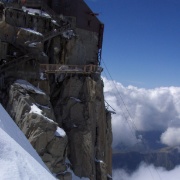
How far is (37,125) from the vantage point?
1097 inches


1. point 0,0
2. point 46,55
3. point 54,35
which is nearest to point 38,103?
point 46,55

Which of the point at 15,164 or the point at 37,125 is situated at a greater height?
the point at 15,164

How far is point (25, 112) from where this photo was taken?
28.6 meters

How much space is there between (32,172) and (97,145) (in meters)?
31.2

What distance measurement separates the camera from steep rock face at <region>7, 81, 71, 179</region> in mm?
27844

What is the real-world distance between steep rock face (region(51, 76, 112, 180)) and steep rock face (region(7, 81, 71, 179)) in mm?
5328

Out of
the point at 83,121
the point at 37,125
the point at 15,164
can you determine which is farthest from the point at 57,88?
the point at 15,164

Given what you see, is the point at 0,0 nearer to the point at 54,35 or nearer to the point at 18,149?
the point at 54,35

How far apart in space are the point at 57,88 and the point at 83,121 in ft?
17.8

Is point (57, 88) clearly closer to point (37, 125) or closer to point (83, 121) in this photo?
point (83, 121)

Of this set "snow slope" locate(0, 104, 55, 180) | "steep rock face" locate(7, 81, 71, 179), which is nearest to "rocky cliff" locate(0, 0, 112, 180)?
"steep rock face" locate(7, 81, 71, 179)

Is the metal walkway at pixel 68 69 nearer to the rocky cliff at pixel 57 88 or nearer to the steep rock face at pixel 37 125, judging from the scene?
the rocky cliff at pixel 57 88

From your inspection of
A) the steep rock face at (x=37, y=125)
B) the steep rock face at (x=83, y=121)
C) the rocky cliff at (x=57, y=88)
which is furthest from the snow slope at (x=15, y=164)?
the steep rock face at (x=83, y=121)

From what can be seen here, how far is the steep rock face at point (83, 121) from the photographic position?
1423 inches
